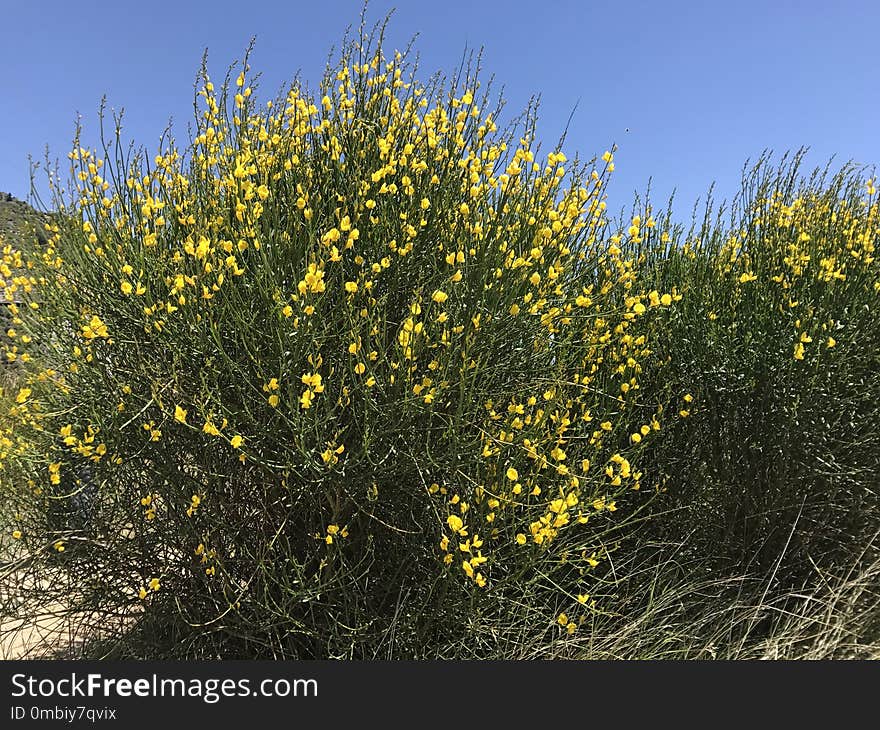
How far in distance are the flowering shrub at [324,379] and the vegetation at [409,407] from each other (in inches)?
0.8

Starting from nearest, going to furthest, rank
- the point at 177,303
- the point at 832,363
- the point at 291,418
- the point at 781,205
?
the point at 291,418
the point at 177,303
the point at 832,363
the point at 781,205

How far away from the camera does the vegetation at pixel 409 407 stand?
9.32ft

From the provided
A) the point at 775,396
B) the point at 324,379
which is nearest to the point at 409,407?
the point at 324,379

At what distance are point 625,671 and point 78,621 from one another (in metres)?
2.68

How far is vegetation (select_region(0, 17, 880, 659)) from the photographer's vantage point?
284cm

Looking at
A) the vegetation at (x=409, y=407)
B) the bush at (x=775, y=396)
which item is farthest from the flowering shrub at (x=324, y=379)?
the bush at (x=775, y=396)

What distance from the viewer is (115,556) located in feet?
11.2

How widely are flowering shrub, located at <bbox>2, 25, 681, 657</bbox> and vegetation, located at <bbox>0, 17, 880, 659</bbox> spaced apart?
2cm

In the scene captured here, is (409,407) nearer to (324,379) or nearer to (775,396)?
(324,379)

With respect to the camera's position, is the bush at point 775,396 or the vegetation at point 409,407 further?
the bush at point 775,396

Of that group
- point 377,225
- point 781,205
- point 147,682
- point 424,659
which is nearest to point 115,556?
point 147,682

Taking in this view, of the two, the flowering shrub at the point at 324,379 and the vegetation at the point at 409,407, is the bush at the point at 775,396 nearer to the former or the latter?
the vegetation at the point at 409,407

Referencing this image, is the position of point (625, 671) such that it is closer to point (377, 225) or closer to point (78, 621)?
point (377, 225)

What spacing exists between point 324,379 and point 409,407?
14.8 inches
